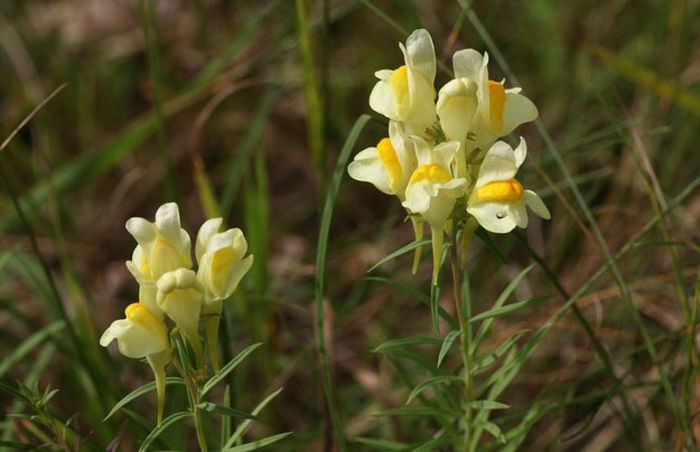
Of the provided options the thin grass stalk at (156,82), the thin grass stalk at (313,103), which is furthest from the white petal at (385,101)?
the thin grass stalk at (156,82)

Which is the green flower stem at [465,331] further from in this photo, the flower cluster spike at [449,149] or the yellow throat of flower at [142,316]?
the yellow throat of flower at [142,316]

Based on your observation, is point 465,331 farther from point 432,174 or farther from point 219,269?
point 219,269

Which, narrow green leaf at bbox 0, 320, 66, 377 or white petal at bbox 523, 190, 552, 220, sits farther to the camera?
narrow green leaf at bbox 0, 320, 66, 377

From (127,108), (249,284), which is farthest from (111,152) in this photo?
(127,108)

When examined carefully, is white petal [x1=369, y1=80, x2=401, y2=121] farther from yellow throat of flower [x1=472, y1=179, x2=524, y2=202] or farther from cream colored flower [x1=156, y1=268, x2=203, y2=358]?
cream colored flower [x1=156, y1=268, x2=203, y2=358]

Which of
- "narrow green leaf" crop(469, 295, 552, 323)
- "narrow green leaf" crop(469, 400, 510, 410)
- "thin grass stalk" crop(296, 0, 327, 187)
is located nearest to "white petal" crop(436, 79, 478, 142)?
"narrow green leaf" crop(469, 295, 552, 323)

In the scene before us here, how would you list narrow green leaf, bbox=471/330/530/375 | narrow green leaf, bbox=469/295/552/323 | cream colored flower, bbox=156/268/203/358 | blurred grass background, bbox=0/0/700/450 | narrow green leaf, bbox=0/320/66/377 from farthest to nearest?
blurred grass background, bbox=0/0/700/450
narrow green leaf, bbox=0/320/66/377
narrow green leaf, bbox=471/330/530/375
narrow green leaf, bbox=469/295/552/323
cream colored flower, bbox=156/268/203/358

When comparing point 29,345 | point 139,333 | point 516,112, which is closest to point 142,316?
point 139,333
